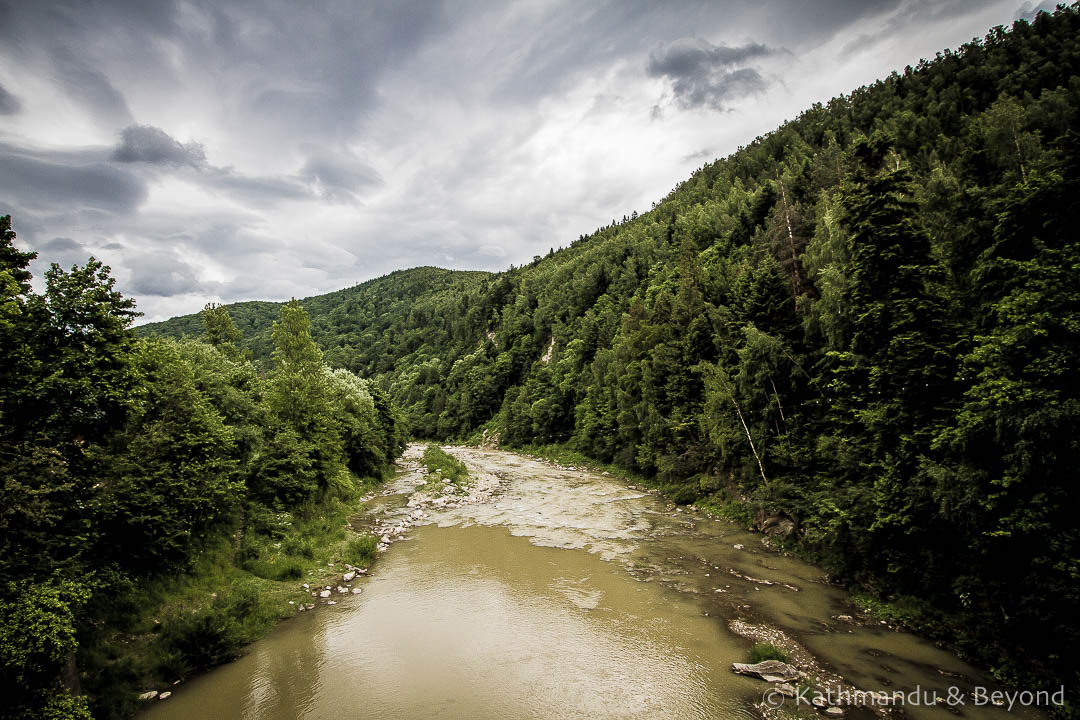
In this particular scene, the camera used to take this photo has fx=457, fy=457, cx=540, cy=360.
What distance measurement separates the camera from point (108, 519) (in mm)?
13141

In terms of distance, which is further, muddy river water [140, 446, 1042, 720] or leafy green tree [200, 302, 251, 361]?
leafy green tree [200, 302, 251, 361]

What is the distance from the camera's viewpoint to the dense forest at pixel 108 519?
29.8 ft

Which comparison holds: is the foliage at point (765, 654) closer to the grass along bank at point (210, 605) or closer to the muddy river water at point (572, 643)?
the muddy river water at point (572, 643)

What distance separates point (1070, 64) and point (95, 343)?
312ft

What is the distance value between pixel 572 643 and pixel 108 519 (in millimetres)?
13995

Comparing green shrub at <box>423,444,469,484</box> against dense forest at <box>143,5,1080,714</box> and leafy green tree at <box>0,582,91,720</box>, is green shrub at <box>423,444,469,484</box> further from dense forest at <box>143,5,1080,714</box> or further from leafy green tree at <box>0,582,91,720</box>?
leafy green tree at <box>0,582,91,720</box>

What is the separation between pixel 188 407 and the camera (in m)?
16.1

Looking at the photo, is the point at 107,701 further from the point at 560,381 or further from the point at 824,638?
the point at 560,381

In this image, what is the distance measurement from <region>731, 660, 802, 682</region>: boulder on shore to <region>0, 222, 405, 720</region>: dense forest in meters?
14.4

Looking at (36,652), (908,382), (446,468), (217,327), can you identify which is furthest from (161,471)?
(217,327)

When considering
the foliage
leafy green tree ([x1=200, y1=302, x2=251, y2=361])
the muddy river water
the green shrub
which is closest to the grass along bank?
the muddy river water

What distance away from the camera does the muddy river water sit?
11.1 m

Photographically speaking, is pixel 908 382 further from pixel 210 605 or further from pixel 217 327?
pixel 217 327

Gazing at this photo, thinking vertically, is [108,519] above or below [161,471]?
below
